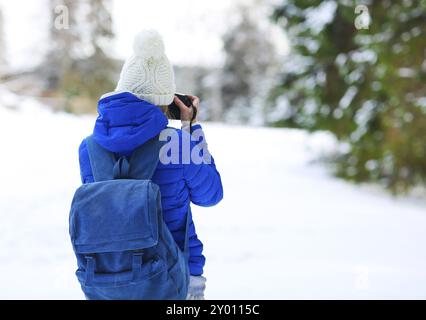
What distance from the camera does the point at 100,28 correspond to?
36.1ft

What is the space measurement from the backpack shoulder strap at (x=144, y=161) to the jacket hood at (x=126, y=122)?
0.8 inches

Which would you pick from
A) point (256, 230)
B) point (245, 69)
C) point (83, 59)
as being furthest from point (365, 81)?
point (245, 69)

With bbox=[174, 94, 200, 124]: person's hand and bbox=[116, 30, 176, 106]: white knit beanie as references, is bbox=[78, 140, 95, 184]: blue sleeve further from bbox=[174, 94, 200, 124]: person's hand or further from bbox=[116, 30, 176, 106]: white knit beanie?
bbox=[174, 94, 200, 124]: person's hand

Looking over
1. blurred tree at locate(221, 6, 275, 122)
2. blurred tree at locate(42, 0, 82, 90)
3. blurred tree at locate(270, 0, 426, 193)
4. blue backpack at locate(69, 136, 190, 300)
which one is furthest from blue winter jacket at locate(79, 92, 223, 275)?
Answer: blurred tree at locate(221, 6, 275, 122)

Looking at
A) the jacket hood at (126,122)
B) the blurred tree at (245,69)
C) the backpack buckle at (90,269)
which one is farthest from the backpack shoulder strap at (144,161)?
the blurred tree at (245,69)

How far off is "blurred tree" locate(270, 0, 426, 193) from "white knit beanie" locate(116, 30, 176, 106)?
197 inches

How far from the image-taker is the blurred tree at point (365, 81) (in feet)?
21.4

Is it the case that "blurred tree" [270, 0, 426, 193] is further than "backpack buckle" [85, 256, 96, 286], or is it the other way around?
"blurred tree" [270, 0, 426, 193]

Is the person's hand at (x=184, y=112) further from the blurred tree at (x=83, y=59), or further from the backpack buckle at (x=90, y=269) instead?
the blurred tree at (x=83, y=59)

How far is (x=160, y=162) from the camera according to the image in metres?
1.61

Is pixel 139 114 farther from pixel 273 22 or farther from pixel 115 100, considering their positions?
pixel 273 22

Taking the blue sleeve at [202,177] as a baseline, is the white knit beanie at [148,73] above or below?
above

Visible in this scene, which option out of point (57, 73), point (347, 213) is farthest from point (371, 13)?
point (57, 73)

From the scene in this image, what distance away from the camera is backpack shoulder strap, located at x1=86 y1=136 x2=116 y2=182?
1.57 meters
